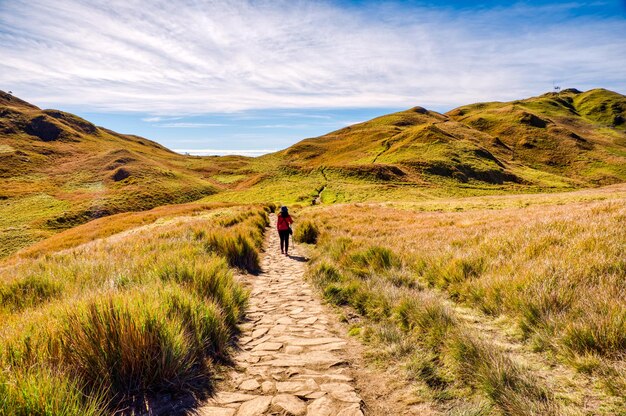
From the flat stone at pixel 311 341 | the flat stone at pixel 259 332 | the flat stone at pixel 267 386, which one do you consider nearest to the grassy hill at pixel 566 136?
the flat stone at pixel 311 341

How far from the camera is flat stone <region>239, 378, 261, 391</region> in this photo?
3598 mm

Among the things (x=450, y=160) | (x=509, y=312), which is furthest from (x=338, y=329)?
(x=450, y=160)

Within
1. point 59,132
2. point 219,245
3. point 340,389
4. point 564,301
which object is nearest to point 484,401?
point 340,389

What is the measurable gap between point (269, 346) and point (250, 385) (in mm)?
1167

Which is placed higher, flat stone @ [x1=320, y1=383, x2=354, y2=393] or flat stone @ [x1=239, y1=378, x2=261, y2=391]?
flat stone @ [x1=239, y1=378, x2=261, y2=391]

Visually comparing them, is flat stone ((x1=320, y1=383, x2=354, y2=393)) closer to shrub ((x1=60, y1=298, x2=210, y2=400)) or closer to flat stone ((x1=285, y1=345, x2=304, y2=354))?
flat stone ((x1=285, y1=345, x2=304, y2=354))

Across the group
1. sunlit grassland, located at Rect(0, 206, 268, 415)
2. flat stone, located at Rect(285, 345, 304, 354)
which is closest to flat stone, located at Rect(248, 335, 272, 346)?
sunlit grassland, located at Rect(0, 206, 268, 415)

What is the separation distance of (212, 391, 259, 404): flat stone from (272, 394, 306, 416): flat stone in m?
0.27

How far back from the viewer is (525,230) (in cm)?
833

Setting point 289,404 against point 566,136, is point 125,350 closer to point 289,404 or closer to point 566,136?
point 289,404

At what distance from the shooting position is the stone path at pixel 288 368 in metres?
3.21

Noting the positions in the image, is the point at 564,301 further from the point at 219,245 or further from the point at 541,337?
the point at 219,245

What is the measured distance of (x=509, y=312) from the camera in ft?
15.5

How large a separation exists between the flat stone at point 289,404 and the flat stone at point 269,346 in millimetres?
1320
